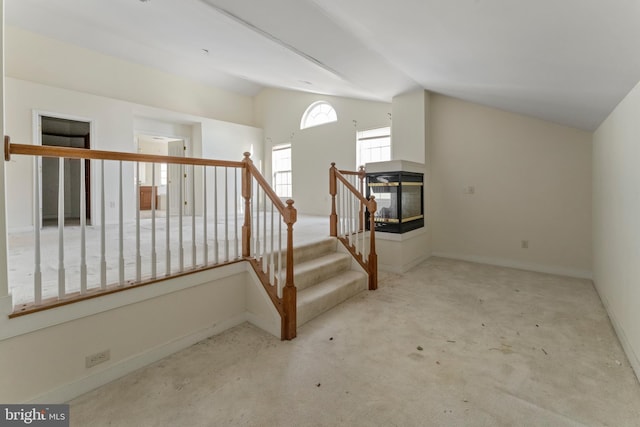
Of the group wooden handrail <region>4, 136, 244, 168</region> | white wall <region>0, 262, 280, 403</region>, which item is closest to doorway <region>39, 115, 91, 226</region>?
wooden handrail <region>4, 136, 244, 168</region>

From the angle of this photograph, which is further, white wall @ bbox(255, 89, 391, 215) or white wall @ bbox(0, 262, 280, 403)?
white wall @ bbox(255, 89, 391, 215)

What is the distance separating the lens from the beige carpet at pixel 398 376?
4.90ft

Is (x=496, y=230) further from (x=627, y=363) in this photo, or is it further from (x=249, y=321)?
(x=249, y=321)

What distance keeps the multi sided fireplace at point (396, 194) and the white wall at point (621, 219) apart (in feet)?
6.85

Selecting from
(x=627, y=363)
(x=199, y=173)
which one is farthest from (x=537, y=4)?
(x=199, y=173)

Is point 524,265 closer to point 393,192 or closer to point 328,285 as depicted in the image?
point 393,192

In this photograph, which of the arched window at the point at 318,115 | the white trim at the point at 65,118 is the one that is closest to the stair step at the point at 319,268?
the white trim at the point at 65,118

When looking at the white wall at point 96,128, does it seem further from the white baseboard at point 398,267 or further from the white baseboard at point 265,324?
the white baseboard at point 398,267

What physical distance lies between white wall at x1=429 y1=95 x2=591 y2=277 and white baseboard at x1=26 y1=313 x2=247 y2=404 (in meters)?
4.02

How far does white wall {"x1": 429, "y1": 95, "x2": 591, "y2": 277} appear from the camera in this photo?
12.5 feet

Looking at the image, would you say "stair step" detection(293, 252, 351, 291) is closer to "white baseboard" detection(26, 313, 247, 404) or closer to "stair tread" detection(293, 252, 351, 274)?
"stair tread" detection(293, 252, 351, 274)

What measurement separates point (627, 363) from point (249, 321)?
2829 mm

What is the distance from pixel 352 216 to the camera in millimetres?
3979

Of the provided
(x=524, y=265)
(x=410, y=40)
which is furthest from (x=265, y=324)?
(x=524, y=265)
